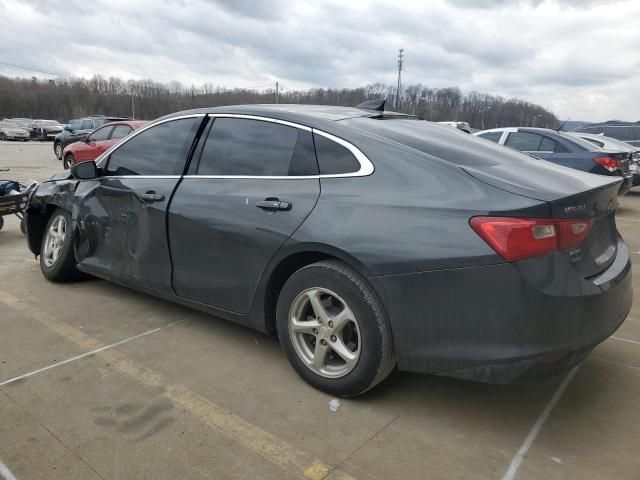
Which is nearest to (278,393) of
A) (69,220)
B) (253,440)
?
(253,440)

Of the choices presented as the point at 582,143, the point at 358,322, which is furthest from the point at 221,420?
the point at 582,143

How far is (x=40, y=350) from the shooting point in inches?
136

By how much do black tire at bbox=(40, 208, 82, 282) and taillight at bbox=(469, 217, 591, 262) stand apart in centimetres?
357

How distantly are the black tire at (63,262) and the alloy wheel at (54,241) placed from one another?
1 cm

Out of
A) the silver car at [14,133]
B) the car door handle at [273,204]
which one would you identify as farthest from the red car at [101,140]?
the silver car at [14,133]

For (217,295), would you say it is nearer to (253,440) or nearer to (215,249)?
(215,249)

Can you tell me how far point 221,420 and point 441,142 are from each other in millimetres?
1921

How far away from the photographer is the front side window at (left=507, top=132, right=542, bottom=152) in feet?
32.6

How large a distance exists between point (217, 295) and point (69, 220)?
1.98 meters

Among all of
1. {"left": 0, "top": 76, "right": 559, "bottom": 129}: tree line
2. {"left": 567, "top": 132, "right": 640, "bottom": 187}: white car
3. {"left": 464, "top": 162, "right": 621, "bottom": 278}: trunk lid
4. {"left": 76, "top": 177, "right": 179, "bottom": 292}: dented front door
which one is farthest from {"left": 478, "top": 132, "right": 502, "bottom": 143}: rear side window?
{"left": 0, "top": 76, "right": 559, "bottom": 129}: tree line

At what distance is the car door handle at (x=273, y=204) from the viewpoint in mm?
2977

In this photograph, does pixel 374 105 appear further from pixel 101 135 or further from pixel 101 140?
pixel 101 135

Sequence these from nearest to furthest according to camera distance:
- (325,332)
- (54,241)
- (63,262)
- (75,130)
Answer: (325,332) < (63,262) < (54,241) < (75,130)

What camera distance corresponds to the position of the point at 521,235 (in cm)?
232
